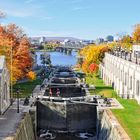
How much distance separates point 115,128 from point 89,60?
3018 inches

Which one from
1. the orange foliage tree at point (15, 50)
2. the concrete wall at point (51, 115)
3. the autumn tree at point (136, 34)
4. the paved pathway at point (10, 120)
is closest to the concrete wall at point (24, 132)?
the paved pathway at point (10, 120)

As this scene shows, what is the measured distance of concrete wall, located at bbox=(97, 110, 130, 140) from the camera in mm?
39969

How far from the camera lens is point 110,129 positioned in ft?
146

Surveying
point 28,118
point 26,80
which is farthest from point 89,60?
point 28,118

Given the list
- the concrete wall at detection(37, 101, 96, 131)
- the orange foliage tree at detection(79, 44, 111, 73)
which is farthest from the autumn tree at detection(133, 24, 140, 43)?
the concrete wall at detection(37, 101, 96, 131)

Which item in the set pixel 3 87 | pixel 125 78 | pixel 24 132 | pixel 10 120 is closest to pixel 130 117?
pixel 24 132

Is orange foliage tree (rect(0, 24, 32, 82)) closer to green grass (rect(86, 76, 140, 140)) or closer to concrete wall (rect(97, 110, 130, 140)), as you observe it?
green grass (rect(86, 76, 140, 140))

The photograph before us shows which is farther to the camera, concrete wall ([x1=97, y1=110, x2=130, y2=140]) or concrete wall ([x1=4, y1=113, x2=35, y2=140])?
concrete wall ([x1=97, y1=110, x2=130, y2=140])

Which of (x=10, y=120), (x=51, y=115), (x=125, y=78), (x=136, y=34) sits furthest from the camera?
(x=136, y=34)

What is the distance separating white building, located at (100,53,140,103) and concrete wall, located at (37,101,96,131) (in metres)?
7.28

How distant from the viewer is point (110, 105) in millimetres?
56031

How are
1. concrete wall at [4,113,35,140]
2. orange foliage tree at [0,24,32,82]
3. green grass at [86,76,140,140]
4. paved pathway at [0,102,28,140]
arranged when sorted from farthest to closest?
orange foliage tree at [0,24,32,82] < green grass at [86,76,140,140] < paved pathway at [0,102,28,140] < concrete wall at [4,113,35,140]

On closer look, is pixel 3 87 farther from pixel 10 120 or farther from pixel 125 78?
pixel 125 78

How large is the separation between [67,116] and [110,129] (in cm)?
1458
